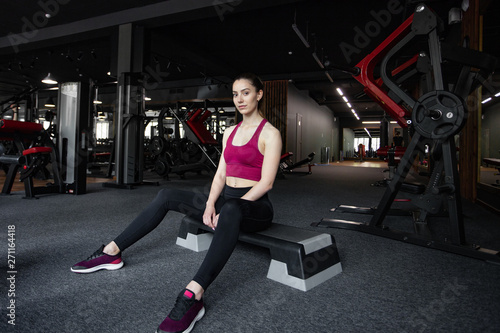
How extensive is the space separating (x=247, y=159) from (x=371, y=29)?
5935mm

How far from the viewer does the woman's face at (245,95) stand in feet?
4.76

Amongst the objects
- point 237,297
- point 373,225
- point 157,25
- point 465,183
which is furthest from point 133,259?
point 157,25

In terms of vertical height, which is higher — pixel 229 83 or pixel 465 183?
pixel 229 83

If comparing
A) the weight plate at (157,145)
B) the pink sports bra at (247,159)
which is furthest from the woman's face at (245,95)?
the weight plate at (157,145)

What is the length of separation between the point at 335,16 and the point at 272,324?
5.82 metres

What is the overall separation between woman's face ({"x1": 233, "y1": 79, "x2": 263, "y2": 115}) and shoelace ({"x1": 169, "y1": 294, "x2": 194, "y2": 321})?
0.91 m

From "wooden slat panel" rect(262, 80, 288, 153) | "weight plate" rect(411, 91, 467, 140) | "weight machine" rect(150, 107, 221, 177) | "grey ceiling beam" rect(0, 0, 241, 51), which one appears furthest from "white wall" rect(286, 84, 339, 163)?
"weight plate" rect(411, 91, 467, 140)

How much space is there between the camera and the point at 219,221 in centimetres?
118

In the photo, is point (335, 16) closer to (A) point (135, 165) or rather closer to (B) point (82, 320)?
(A) point (135, 165)

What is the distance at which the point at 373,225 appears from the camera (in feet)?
7.34

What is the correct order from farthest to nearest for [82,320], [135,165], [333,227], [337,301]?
[135,165] < [333,227] < [337,301] < [82,320]

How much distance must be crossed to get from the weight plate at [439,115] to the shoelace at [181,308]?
5.81ft

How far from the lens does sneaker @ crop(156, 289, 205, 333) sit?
968mm

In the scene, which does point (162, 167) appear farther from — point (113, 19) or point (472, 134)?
point (472, 134)
